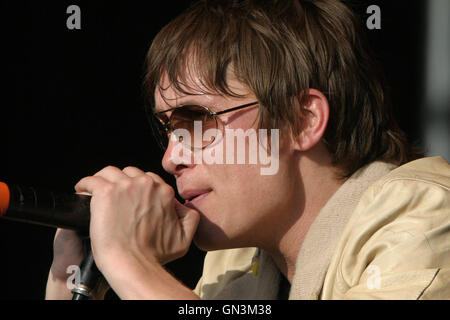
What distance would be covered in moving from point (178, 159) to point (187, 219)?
0.60 feet

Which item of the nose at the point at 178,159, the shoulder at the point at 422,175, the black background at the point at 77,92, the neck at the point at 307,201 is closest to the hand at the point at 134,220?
the nose at the point at 178,159

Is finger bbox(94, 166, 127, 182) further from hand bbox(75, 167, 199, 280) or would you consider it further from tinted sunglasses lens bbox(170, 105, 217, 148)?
tinted sunglasses lens bbox(170, 105, 217, 148)

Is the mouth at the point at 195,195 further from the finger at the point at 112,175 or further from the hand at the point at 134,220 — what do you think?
the finger at the point at 112,175

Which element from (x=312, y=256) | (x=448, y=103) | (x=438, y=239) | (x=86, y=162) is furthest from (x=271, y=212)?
(x=448, y=103)

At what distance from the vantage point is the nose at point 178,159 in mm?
1779

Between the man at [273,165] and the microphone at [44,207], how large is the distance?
5 centimetres

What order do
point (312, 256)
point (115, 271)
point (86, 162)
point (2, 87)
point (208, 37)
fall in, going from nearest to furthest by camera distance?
point (115, 271) < point (312, 256) < point (208, 37) < point (2, 87) < point (86, 162)

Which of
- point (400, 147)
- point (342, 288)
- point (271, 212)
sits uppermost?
point (400, 147)

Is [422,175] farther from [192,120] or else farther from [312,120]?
[192,120]

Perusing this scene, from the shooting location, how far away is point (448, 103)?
2.56 meters

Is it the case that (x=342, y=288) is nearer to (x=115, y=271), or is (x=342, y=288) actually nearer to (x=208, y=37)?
(x=115, y=271)

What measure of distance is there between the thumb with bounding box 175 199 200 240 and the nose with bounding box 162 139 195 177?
0.13m

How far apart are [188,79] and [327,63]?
37 centimetres

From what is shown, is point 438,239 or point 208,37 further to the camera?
point 208,37
